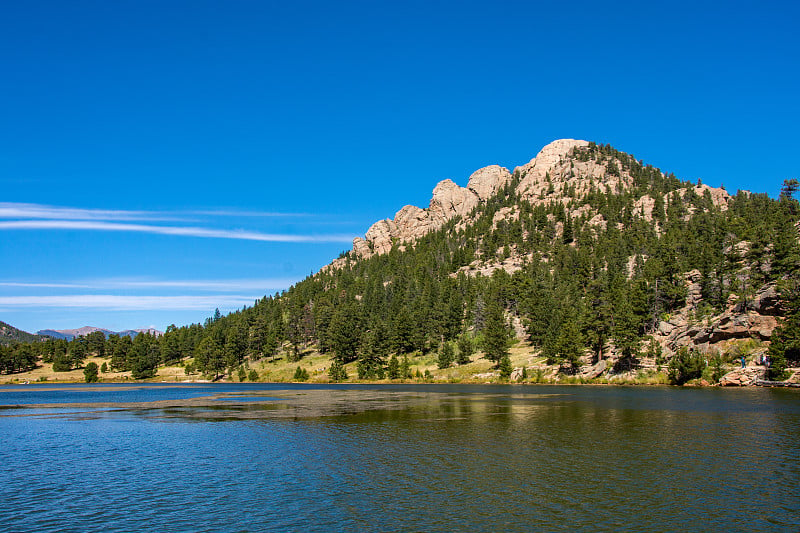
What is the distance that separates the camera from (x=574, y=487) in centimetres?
3114

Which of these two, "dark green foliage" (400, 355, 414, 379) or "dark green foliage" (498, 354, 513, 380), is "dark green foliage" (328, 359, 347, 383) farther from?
"dark green foliage" (498, 354, 513, 380)

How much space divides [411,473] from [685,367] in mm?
100243

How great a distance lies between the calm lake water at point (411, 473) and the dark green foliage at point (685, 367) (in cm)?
5093

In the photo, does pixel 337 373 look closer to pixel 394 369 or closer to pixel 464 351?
pixel 394 369

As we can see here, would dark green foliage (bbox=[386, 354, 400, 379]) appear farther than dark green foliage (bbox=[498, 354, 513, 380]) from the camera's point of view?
Yes

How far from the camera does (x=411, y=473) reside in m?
35.2

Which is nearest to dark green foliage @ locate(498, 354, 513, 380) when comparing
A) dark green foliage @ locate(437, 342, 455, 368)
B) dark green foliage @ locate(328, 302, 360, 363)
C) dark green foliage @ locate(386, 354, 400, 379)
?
dark green foliage @ locate(437, 342, 455, 368)

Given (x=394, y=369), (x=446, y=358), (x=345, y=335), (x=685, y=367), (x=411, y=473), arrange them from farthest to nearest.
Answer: (x=345, y=335)
(x=394, y=369)
(x=446, y=358)
(x=685, y=367)
(x=411, y=473)

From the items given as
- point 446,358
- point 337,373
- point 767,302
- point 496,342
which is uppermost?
point 767,302

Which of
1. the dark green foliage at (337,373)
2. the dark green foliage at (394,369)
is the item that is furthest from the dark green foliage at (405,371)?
the dark green foliage at (337,373)

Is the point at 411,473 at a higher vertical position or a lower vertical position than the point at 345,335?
lower

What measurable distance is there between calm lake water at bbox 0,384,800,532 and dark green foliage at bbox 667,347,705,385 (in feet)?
167

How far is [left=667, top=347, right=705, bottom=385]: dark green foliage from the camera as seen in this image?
372ft

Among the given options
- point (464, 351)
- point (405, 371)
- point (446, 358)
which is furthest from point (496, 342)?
point (405, 371)
